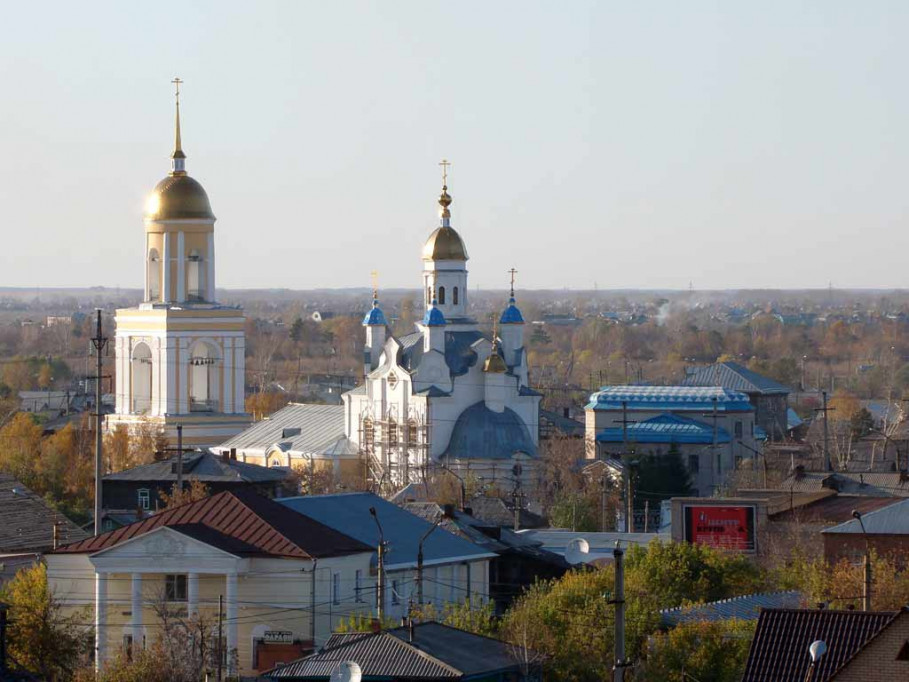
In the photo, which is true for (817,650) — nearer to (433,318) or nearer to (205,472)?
(205,472)

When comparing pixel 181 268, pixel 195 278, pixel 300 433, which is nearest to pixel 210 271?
pixel 195 278

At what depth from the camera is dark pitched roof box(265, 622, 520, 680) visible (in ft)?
96.2

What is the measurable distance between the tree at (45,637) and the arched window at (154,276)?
36.3 metres

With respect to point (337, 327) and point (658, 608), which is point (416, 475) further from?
point (337, 327)

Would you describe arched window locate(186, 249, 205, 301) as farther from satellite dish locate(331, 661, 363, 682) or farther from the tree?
satellite dish locate(331, 661, 363, 682)

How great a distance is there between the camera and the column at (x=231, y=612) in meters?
34.7

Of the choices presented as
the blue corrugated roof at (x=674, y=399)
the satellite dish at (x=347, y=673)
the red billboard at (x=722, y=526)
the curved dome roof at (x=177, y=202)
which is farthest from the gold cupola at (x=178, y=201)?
the satellite dish at (x=347, y=673)

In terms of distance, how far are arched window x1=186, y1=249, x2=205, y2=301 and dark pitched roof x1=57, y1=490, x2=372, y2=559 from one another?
33.5 meters

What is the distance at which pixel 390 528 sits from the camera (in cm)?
4009

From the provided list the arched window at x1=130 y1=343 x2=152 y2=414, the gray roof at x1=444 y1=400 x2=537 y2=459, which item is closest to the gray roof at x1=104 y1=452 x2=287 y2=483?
the gray roof at x1=444 y1=400 x2=537 y2=459

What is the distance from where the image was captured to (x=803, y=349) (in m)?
159

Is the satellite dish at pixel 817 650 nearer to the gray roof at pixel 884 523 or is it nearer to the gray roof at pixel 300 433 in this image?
the gray roof at pixel 884 523

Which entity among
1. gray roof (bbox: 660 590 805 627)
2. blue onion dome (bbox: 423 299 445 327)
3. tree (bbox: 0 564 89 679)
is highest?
blue onion dome (bbox: 423 299 445 327)

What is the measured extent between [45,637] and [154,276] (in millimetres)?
39702
